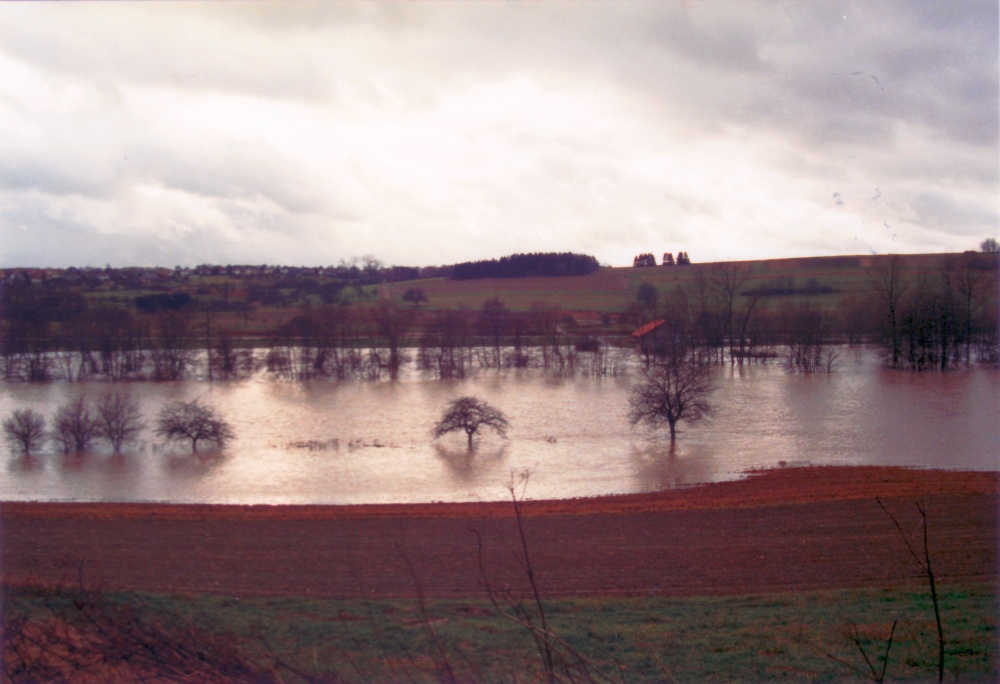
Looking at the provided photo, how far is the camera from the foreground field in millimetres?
2787

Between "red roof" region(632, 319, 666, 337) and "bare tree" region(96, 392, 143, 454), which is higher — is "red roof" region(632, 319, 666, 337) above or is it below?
above

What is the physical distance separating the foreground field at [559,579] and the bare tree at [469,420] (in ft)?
12.6

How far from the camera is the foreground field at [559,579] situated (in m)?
2.79

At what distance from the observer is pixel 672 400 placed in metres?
11.8

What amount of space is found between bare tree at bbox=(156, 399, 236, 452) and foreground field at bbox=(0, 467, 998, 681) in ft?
11.4

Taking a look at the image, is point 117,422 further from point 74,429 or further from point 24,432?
point 24,432

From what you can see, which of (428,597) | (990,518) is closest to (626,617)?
(428,597)

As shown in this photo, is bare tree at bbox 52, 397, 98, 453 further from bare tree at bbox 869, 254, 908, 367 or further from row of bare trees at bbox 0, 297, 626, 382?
bare tree at bbox 869, 254, 908, 367

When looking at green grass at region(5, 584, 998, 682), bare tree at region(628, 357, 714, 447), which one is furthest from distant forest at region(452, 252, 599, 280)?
green grass at region(5, 584, 998, 682)

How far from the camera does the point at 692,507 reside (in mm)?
7254

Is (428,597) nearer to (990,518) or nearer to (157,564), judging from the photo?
(157,564)

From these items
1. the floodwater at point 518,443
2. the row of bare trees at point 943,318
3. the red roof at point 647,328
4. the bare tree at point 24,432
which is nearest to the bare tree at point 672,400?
the floodwater at point 518,443

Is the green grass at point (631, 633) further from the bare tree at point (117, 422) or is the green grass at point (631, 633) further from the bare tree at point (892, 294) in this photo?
the bare tree at point (892, 294)

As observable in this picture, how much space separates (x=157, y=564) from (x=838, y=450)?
929 cm
